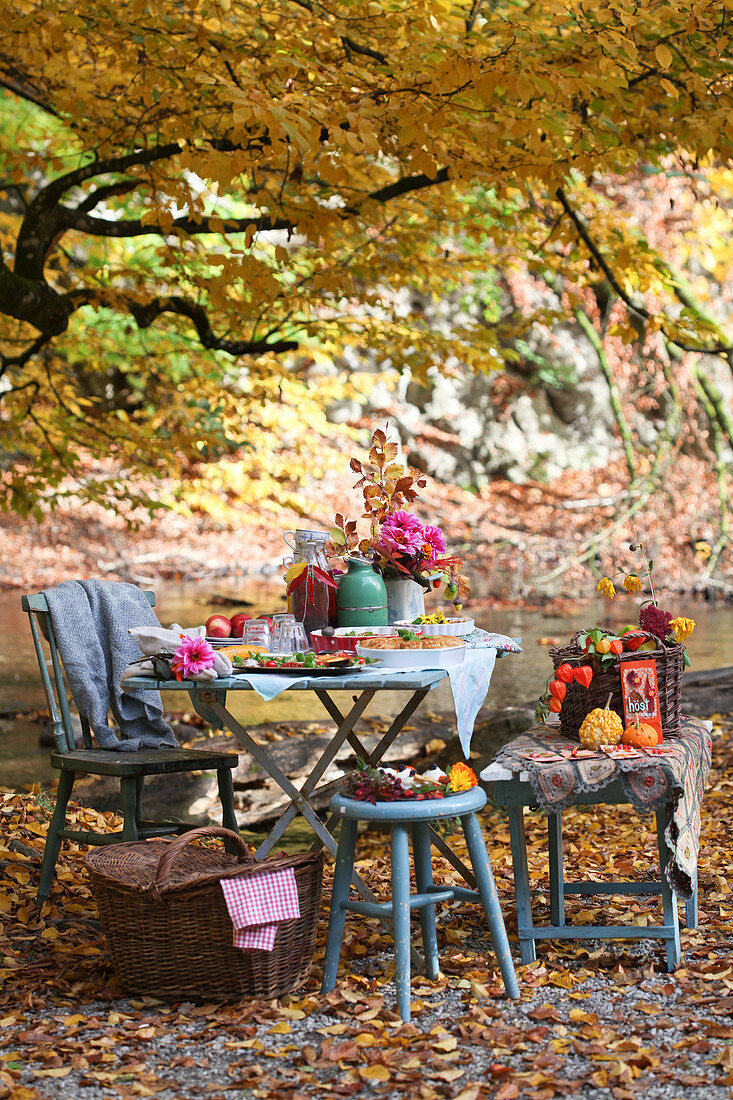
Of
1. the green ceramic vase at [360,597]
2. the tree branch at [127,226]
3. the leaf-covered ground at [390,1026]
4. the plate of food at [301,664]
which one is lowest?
the leaf-covered ground at [390,1026]

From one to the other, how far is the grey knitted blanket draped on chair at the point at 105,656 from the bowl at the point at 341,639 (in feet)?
3.01

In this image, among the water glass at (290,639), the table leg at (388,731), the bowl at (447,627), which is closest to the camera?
the water glass at (290,639)

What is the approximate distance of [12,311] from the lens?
562 cm

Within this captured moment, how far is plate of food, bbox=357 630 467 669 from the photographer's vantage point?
9.82 feet

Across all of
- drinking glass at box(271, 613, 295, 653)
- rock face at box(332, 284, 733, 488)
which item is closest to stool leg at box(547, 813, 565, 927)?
drinking glass at box(271, 613, 295, 653)

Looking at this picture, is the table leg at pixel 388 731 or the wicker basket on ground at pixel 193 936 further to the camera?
the table leg at pixel 388 731

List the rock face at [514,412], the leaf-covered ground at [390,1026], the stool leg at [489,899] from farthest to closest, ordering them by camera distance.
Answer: the rock face at [514,412], the stool leg at [489,899], the leaf-covered ground at [390,1026]

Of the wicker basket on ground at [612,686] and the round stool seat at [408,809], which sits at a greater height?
the wicker basket on ground at [612,686]

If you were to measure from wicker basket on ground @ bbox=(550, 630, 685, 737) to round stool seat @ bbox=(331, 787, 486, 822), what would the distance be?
1.94 feet

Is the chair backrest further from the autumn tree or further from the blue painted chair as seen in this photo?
the autumn tree

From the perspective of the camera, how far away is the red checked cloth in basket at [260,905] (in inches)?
110

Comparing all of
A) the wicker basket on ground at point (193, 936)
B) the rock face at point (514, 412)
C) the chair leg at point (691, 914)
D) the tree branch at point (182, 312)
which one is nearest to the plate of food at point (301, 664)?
the wicker basket on ground at point (193, 936)

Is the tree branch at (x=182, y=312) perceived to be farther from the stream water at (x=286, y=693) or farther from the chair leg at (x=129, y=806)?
the chair leg at (x=129, y=806)

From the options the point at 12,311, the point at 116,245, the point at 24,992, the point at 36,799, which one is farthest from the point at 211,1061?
the point at 116,245
